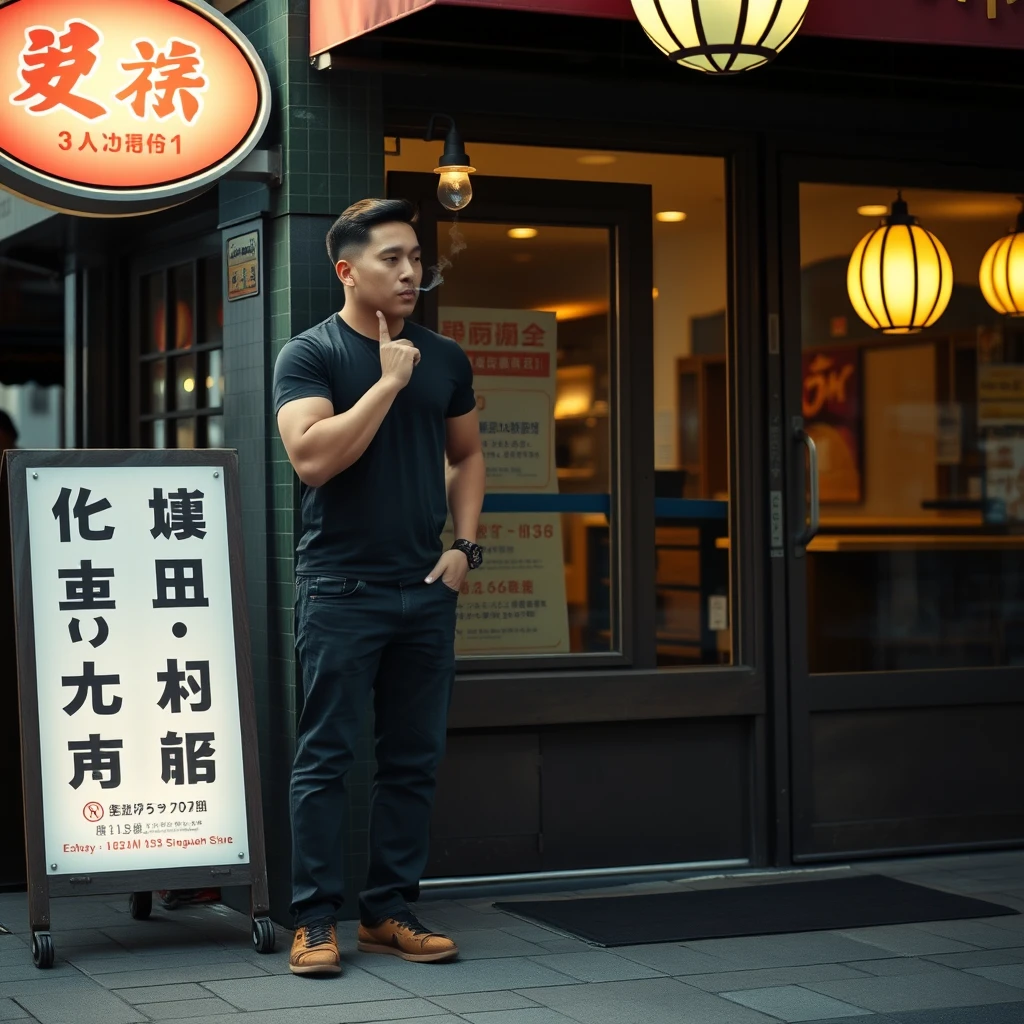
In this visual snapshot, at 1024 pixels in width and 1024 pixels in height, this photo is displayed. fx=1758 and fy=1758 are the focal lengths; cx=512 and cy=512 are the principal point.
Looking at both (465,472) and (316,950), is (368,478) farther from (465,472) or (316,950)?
(316,950)

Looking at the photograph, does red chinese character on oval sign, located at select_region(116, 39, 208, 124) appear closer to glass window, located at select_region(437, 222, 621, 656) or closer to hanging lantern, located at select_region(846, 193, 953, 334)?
glass window, located at select_region(437, 222, 621, 656)

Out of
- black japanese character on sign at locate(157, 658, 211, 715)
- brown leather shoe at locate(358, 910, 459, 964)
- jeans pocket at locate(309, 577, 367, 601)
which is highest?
jeans pocket at locate(309, 577, 367, 601)

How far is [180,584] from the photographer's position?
507 cm

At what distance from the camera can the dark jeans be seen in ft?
15.7

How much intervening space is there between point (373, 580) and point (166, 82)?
156 centimetres

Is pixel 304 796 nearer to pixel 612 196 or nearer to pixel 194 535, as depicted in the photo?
pixel 194 535

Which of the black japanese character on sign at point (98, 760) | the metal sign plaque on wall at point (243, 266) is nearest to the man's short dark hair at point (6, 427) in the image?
the metal sign plaque on wall at point (243, 266)

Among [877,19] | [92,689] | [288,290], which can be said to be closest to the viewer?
[92,689]

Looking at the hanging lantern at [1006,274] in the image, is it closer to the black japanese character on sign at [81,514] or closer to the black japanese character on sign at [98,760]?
the black japanese character on sign at [81,514]

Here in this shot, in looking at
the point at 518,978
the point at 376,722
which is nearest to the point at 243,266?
the point at 376,722

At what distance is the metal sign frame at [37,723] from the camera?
4816mm

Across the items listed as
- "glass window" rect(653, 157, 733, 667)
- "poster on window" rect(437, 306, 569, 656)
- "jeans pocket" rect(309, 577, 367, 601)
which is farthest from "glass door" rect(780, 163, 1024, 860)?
"jeans pocket" rect(309, 577, 367, 601)

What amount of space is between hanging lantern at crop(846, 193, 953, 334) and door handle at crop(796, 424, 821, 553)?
60 centimetres

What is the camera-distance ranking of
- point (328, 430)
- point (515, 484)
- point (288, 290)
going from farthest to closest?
point (515, 484) < point (288, 290) < point (328, 430)
